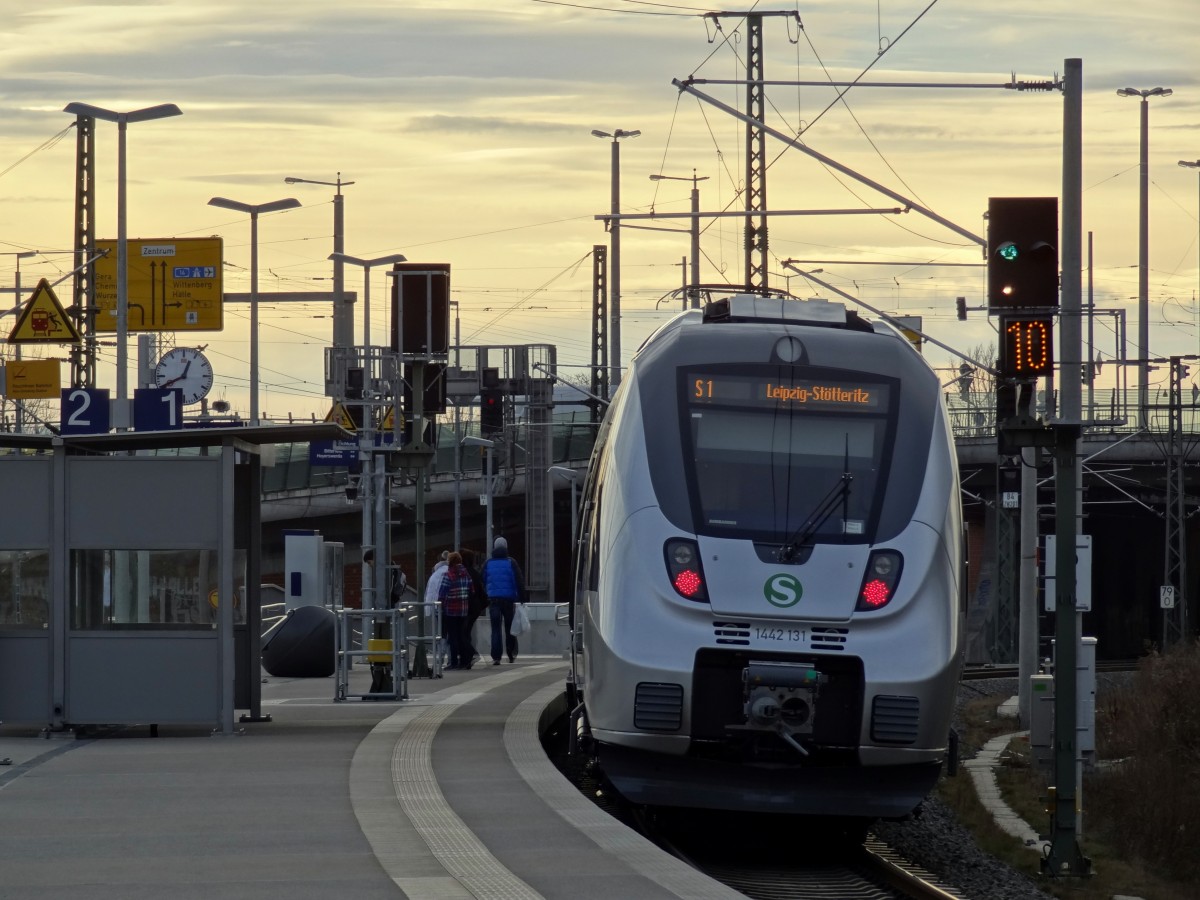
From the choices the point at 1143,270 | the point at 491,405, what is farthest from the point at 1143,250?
the point at 491,405

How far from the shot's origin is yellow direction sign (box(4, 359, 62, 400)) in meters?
36.3

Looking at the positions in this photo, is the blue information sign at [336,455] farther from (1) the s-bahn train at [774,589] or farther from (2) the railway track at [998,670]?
(1) the s-bahn train at [774,589]

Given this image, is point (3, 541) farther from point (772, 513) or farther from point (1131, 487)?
point (1131, 487)

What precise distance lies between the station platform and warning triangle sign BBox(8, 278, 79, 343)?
13.1 meters

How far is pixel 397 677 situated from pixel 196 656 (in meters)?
4.54

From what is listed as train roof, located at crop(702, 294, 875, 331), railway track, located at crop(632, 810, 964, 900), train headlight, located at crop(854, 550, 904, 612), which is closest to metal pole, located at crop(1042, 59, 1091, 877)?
railway track, located at crop(632, 810, 964, 900)

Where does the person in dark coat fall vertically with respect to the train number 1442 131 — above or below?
below

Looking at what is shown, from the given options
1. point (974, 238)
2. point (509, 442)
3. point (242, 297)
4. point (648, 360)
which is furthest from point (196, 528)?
point (509, 442)

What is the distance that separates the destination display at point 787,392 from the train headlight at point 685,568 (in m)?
1.21

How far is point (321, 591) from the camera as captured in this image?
33062 millimetres

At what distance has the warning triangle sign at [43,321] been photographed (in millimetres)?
28469

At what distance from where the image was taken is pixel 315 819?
1079 cm

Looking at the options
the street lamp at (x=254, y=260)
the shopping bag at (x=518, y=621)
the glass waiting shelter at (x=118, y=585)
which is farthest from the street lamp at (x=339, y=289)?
the glass waiting shelter at (x=118, y=585)

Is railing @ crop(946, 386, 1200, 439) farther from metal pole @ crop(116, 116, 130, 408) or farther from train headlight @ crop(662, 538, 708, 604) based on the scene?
train headlight @ crop(662, 538, 708, 604)
